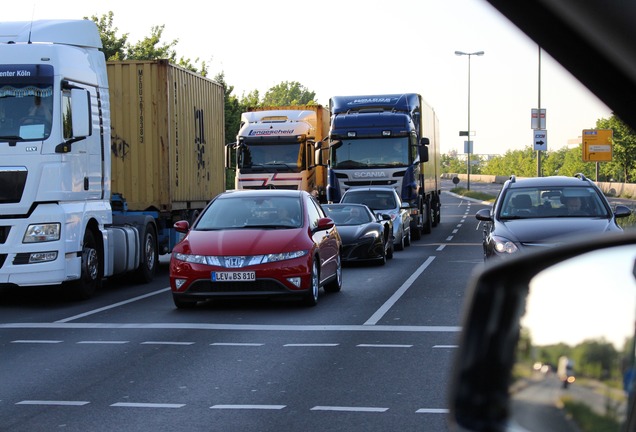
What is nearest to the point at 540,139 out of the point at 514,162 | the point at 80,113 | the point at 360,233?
the point at 360,233

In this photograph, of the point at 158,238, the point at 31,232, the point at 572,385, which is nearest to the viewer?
the point at 572,385

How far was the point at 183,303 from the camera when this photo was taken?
13789 millimetres

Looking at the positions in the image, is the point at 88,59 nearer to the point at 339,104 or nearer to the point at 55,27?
the point at 55,27

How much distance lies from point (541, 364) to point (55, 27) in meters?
14.1

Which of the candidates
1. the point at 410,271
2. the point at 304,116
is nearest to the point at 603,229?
the point at 410,271

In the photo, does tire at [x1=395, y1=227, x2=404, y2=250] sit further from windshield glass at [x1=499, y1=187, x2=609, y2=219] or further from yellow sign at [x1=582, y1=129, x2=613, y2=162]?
yellow sign at [x1=582, y1=129, x2=613, y2=162]

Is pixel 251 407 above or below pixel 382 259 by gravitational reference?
above

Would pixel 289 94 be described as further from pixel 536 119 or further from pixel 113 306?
pixel 113 306

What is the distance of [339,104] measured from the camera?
102 feet

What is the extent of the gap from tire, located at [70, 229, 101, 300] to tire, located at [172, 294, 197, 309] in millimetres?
1780

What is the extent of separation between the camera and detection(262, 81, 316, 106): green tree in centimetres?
18825

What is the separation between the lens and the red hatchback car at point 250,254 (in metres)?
13.2

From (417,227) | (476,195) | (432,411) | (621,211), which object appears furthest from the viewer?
(476,195)

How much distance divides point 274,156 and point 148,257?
39.7 feet
